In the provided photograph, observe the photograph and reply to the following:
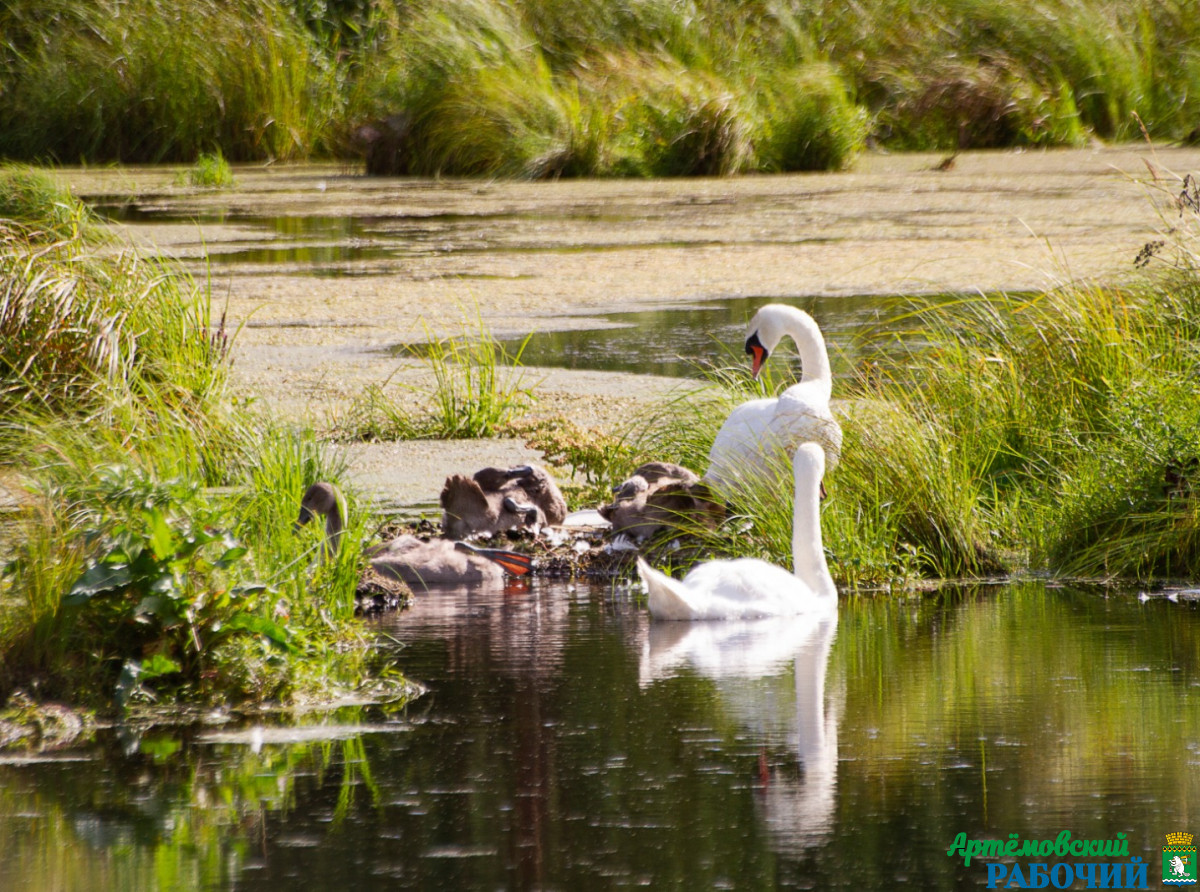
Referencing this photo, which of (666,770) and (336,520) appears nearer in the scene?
(666,770)

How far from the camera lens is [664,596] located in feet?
19.4

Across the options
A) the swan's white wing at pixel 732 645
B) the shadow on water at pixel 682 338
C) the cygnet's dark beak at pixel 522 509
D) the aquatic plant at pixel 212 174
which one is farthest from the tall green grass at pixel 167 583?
the aquatic plant at pixel 212 174

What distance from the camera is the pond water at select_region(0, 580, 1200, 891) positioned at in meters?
3.86

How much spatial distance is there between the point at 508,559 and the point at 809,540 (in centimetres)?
146

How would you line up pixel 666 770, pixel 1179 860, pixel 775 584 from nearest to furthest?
pixel 1179 860 < pixel 666 770 < pixel 775 584

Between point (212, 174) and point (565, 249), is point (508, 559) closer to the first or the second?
point (565, 249)

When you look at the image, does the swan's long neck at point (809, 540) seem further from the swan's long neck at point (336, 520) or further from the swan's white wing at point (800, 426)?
the swan's long neck at point (336, 520)

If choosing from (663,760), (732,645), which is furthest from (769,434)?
(663,760)

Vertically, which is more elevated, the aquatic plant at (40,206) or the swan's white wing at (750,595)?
the aquatic plant at (40,206)

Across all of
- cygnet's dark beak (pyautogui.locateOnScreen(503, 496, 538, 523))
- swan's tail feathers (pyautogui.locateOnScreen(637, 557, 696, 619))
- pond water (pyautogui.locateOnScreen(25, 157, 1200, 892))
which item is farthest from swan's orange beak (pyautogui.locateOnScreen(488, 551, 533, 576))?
swan's tail feathers (pyautogui.locateOnScreen(637, 557, 696, 619))

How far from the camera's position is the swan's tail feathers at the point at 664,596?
19.0 feet

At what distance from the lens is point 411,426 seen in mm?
9773

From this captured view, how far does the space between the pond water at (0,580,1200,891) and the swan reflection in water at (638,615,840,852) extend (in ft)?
0.03

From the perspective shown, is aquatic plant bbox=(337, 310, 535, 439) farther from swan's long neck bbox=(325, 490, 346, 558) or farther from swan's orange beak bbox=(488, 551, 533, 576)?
swan's long neck bbox=(325, 490, 346, 558)
